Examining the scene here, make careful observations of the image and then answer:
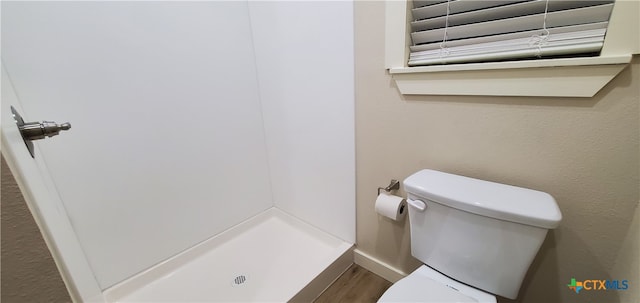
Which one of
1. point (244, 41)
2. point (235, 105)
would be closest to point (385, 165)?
point (235, 105)

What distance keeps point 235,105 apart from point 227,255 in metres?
1.02

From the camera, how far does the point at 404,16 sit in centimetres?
94

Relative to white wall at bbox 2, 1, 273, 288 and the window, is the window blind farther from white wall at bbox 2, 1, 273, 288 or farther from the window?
white wall at bbox 2, 1, 273, 288

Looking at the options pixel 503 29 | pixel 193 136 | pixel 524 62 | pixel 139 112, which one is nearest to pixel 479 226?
pixel 524 62

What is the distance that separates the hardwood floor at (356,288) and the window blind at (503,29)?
1169 mm

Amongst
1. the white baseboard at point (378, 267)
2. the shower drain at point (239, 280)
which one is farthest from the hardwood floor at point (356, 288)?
the shower drain at point (239, 280)

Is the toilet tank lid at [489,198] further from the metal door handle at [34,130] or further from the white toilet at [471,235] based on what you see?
the metal door handle at [34,130]

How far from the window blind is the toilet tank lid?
0.44 m

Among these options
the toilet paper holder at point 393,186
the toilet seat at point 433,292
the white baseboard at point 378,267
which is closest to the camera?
the toilet seat at point 433,292

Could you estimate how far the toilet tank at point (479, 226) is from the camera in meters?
0.72

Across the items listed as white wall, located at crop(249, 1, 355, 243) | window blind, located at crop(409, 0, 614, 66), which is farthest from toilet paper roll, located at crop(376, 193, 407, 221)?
window blind, located at crop(409, 0, 614, 66)

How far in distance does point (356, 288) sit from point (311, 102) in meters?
1.09

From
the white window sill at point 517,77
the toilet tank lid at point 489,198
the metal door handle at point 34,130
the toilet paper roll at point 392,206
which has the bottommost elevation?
the toilet paper roll at point 392,206

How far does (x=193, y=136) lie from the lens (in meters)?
1.45
